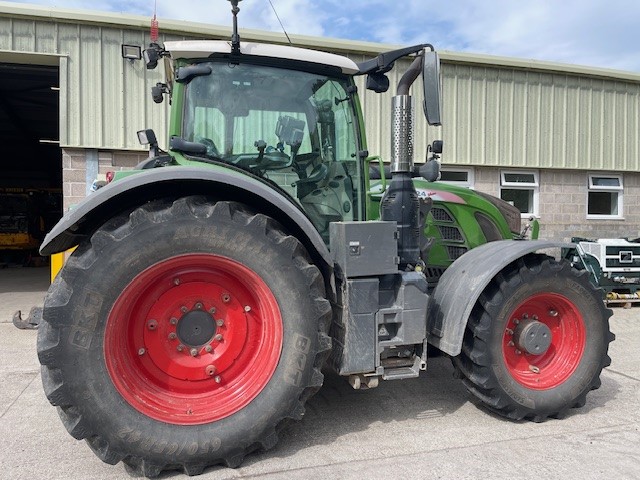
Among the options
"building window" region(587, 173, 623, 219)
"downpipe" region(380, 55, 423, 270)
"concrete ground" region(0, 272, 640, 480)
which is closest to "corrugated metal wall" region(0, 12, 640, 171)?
"building window" region(587, 173, 623, 219)

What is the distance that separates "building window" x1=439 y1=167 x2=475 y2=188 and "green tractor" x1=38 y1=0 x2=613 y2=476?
5.85 m

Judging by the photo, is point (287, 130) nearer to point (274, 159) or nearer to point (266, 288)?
point (274, 159)

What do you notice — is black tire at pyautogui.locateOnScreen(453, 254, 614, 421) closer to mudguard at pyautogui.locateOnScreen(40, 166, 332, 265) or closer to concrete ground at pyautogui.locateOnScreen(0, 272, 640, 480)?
concrete ground at pyautogui.locateOnScreen(0, 272, 640, 480)

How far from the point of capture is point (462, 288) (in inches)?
132

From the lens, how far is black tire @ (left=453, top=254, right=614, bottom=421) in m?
3.30

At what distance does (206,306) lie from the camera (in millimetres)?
2893

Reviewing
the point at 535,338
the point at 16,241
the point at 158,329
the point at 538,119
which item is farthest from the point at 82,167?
the point at 16,241

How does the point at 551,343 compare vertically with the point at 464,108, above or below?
below

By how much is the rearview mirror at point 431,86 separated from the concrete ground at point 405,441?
1994mm

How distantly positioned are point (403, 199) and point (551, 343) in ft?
5.03

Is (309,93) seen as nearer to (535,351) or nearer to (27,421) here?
(535,351)

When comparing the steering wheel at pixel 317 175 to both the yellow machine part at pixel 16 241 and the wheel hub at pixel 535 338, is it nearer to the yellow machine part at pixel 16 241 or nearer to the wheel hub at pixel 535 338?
the wheel hub at pixel 535 338

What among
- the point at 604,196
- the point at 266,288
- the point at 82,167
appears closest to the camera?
the point at 266,288

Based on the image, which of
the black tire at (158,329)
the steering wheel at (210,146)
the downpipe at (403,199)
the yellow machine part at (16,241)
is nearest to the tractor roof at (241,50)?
the steering wheel at (210,146)
